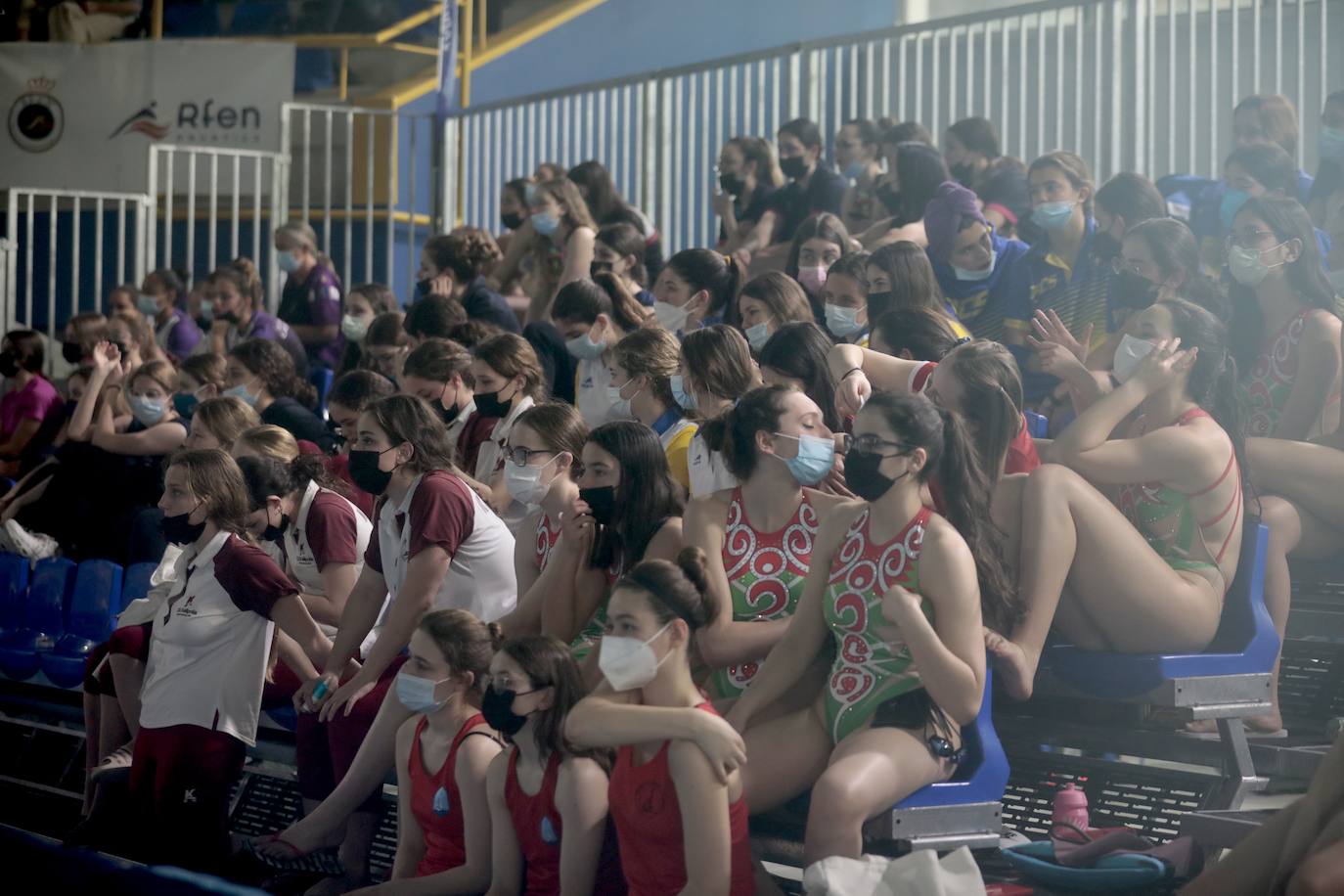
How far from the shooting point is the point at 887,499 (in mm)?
3344

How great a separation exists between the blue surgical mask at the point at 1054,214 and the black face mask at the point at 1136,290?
2.40 feet

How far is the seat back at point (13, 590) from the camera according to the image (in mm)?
6273

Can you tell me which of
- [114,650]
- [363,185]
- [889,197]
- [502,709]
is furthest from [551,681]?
[363,185]

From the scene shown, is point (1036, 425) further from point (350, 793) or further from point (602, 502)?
point (350, 793)

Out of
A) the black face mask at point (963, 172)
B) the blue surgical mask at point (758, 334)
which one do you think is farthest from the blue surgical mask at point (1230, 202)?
the blue surgical mask at point (758, 334)

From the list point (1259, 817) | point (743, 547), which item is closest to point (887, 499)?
point (743, 547)

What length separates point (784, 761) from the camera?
3.35 metres

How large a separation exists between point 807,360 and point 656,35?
26.1 feet

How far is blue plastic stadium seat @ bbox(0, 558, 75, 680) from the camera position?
5.95m

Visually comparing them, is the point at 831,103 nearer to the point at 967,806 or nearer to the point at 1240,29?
the point at 1240,29

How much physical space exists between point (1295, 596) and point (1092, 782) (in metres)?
0.98

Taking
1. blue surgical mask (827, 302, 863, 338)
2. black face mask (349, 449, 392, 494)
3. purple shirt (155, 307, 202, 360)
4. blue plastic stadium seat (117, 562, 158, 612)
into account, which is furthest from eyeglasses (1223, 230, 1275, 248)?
purple shirt (155, 307, 202, 360)

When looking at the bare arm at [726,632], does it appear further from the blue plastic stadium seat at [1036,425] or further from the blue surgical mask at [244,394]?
the blue surgical mask at [244,394]

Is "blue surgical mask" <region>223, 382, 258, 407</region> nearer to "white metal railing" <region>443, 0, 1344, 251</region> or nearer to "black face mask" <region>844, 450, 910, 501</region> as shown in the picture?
"white metal railing" <region>443, 0, 1344, 251</region>
